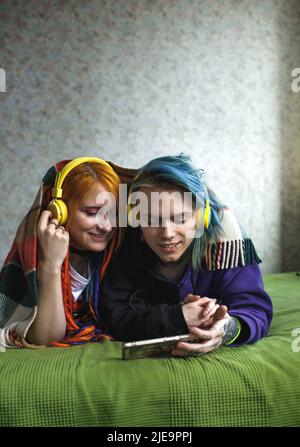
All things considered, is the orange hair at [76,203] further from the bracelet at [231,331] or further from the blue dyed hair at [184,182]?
the bracelet at [231,331]

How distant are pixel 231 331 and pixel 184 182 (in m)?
0.34

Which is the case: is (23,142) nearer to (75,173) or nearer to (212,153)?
(212,153)

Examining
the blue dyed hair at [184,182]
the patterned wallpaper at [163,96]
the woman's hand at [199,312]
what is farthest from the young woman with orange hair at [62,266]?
the patterned wallpaper at [163,96]

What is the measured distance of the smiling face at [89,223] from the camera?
104 centimetres

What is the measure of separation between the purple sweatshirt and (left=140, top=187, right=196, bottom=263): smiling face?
64mm

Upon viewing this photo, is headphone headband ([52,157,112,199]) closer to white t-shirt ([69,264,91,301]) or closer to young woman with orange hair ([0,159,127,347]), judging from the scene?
young woman with orange hair ([0,159,127,347])

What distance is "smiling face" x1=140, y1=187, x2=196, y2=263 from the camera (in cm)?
98

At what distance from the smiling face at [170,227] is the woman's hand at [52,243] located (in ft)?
0.58

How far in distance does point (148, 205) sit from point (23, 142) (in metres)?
1.70

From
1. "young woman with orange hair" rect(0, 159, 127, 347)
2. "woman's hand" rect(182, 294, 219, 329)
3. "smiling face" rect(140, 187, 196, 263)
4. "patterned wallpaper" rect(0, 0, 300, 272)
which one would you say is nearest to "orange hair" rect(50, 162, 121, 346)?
"young woman with orange hair" rect(0, 159, 127, 347)

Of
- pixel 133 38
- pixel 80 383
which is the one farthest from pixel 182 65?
pixel 80 383

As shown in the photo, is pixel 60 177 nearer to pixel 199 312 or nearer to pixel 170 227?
pixel 170 227
